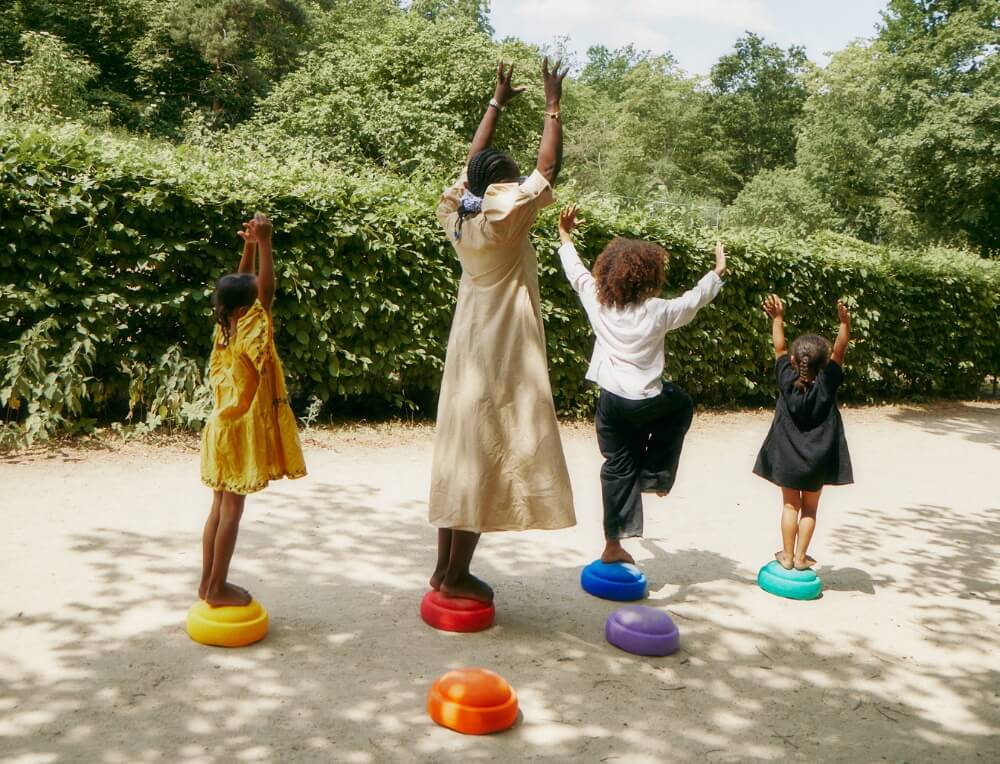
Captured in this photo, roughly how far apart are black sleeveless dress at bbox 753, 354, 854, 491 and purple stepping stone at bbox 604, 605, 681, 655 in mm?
1335

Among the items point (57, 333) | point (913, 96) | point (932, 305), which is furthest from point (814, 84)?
point (57, 333)

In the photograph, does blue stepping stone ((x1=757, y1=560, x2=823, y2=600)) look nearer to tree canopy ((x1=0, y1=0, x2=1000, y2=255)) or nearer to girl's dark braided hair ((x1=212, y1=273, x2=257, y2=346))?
girl's dark braided hair ((x1=212, y1=273, x2=257, y2=346))

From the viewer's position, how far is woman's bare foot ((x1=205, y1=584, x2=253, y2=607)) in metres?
3.86

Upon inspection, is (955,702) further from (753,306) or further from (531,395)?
(753,306)

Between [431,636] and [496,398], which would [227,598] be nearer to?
[431,636]

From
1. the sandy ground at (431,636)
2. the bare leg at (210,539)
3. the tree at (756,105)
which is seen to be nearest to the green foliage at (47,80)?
the sandy ground at (431,636)

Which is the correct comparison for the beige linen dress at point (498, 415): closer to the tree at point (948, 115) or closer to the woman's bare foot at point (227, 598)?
the woman's bare foot at point (227, 598)

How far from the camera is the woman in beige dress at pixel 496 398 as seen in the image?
13.1 feet

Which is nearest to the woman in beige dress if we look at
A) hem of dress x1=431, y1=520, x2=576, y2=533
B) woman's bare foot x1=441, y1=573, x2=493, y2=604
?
hem of dress x1=431, y1=520, x2=576, y2=533

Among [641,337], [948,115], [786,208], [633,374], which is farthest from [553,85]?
[786,208]

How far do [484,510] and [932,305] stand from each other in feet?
42.5

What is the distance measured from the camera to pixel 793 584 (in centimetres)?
497

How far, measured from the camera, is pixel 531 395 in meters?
4.09

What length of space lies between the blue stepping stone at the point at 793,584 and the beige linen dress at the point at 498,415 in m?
1.68
